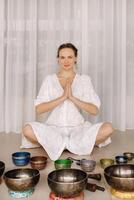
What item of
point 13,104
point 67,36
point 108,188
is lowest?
point 108,188

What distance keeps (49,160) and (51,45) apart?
5.78ft

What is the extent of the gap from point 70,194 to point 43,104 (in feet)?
4.30

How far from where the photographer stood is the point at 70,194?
5.49 feet

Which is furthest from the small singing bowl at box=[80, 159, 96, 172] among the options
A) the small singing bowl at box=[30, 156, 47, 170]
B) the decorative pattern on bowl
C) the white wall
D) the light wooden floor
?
the white wall

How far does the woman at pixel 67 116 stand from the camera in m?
2.79

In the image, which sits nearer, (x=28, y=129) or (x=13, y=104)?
(x=28, y=129)

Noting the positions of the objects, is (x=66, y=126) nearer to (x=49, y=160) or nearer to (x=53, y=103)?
(x=53, y=103)

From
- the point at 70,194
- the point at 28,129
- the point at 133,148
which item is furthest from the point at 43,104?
the point at 70,194

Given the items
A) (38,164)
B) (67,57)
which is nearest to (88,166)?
(38,164)

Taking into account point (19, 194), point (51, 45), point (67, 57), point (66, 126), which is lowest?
point (19, 194)

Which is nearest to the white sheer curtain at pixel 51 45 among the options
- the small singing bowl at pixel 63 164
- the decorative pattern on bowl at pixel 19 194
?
the small singing bowl at pixel 63 164

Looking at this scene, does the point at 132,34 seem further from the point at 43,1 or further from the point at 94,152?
the point at 94,152

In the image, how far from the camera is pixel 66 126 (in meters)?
2.93

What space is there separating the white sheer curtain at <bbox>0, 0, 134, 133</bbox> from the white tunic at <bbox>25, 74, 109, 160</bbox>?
928 mm
